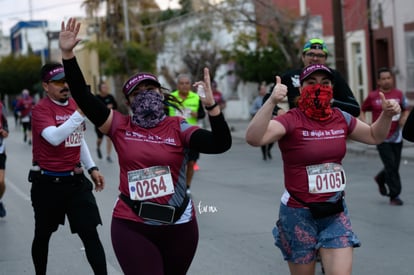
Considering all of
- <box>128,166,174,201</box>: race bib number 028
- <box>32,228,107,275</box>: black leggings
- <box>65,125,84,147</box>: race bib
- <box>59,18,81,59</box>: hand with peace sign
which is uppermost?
<box>59,18,81,59</box>: hand with peace sign

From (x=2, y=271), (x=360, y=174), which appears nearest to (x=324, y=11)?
(x=360, y=174)

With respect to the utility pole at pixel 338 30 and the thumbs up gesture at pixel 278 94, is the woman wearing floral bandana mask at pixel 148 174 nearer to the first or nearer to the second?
the thumbs up gesture at pixel 278 94

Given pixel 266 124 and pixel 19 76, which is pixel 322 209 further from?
pixel 19 76

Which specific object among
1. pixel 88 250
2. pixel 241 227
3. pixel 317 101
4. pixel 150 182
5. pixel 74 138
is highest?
pixel 317 101

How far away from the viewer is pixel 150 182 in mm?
5301

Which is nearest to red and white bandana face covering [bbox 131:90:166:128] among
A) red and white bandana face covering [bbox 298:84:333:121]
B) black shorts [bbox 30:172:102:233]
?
red and white bandana face covering [bbox 298:84:333:121]

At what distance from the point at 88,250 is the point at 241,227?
395 cm

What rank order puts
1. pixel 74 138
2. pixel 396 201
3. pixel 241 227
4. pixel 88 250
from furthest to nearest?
pixel 396 201, pixel 241 227, pixel 74 138, pixel 88 250

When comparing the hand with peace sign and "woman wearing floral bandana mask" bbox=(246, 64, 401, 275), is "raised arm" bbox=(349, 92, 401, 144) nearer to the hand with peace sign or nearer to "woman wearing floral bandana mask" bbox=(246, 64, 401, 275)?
"woman wearing floral bandana mask" bbox=(246, 64, 401, 275)

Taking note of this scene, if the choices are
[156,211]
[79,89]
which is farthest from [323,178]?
[79,89]

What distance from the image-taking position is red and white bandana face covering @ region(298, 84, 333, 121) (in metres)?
5.73

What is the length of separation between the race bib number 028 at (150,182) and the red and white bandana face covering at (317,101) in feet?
3.45

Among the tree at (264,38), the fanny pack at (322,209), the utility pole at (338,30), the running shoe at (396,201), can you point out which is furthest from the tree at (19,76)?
the fanny pack at (322,209)

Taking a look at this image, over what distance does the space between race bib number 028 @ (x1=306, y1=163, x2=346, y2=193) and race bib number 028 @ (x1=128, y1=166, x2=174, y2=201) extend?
0.95 m
